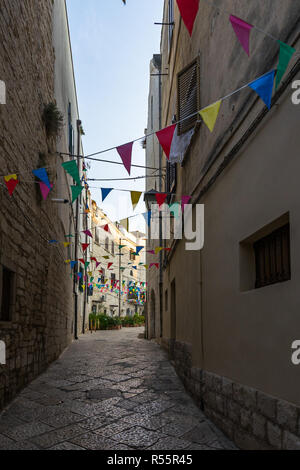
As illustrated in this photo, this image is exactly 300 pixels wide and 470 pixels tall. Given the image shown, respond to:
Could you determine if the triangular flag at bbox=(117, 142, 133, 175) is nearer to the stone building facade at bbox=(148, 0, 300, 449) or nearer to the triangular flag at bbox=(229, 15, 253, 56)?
the stone building facade at bbox=(148, 0, 300, 449)

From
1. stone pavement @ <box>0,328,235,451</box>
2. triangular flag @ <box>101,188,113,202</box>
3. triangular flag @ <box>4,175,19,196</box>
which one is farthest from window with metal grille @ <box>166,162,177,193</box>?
triangular flag @ <box>4,175,19,196</box>

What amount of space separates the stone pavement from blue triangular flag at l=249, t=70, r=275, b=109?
2.85m

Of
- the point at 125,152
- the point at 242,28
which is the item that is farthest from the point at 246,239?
the point at 125,152

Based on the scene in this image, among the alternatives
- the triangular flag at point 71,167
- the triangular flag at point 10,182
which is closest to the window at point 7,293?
the triangular flag at point 10,182

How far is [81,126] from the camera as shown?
17641 millimetres

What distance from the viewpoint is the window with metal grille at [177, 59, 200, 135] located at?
A: 6.13 metres

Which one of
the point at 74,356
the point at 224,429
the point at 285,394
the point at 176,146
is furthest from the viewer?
the point at 74,356

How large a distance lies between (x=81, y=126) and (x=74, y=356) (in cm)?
1090

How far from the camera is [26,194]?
18.7ft

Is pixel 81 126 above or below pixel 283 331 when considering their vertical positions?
above

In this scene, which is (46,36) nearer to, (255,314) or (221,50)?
(221,50)

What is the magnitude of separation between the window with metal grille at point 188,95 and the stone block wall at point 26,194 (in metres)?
2.37

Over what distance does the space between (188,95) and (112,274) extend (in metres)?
29.7

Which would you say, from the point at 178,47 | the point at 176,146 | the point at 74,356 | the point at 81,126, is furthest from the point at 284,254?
the point at 81,126
